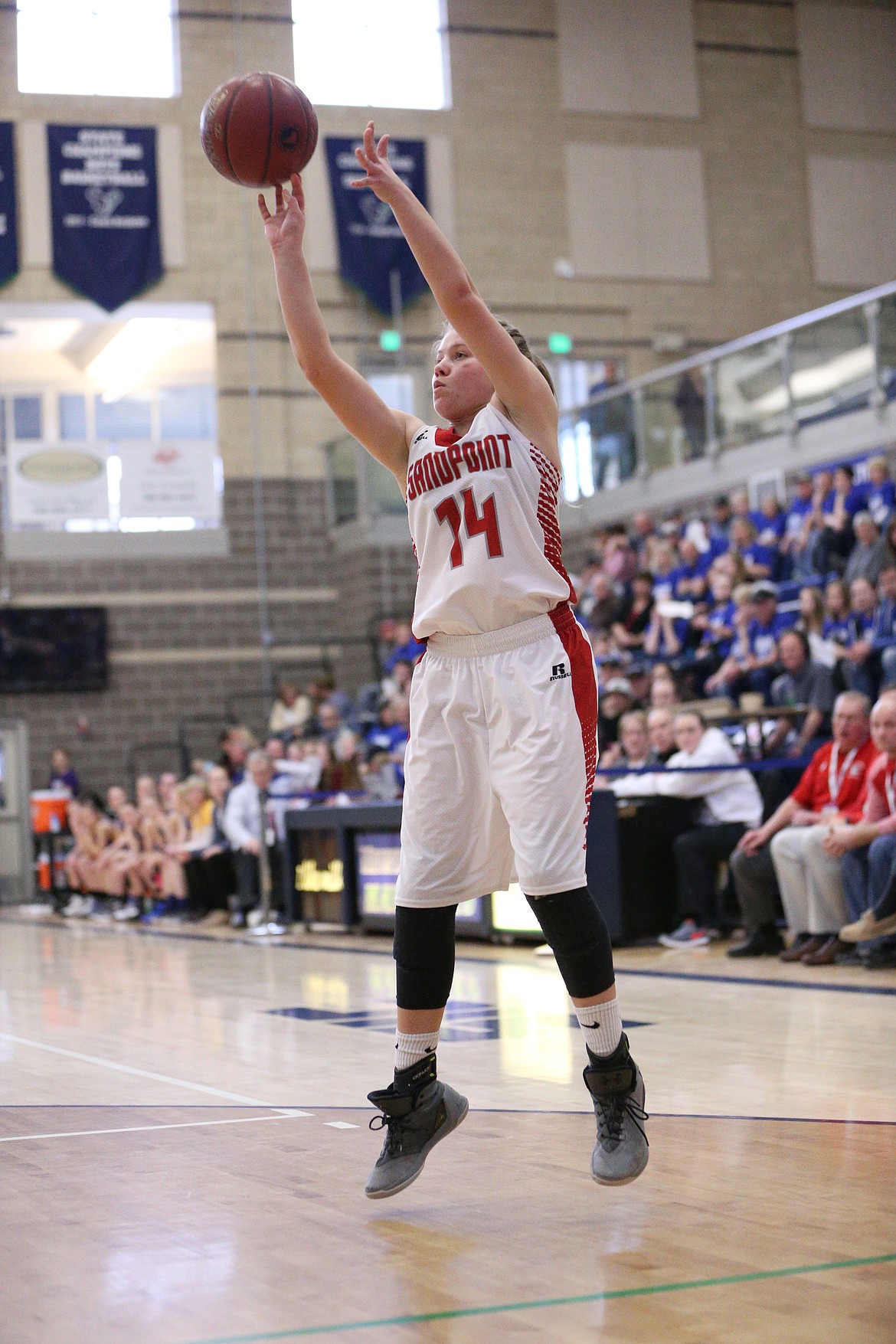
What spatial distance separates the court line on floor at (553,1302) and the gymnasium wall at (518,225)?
19.0 meters

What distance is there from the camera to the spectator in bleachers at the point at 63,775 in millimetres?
20781

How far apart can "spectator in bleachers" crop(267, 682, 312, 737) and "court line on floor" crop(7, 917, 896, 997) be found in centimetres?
400

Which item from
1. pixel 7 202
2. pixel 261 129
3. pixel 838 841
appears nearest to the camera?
pixel 261 129

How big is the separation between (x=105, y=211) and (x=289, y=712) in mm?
7266

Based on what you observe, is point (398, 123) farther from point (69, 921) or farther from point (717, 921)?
point (717, 921)

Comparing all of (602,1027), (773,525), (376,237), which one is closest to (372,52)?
(376,237)

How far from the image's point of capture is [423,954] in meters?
3.51

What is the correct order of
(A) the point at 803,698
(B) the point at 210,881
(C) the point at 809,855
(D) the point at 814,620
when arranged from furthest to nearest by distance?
(B) the point at 210,881 → (D) the point at 814,620 → (A) the point at 803,698 → (C) the point at 809,855

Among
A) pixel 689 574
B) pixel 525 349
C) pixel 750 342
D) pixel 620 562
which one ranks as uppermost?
pixel 750 342

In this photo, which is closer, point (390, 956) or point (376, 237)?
point (390, 956)

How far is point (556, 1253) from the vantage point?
293 centimetres

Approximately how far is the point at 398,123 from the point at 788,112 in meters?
5.98

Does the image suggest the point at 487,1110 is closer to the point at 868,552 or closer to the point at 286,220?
the point at 286,220

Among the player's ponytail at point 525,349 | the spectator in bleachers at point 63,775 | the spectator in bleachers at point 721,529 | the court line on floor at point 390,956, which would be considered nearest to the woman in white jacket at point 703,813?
the court line on floor at point 390,956
